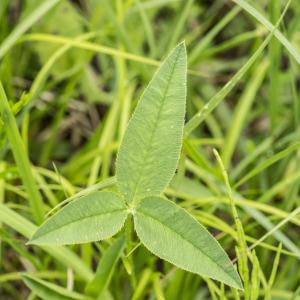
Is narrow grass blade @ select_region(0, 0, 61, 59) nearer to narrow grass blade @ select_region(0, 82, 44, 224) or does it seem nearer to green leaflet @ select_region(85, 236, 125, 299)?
narrow grass blade @ select_region(0, 82, 44, 224)

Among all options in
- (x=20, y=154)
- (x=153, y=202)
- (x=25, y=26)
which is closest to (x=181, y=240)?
(x=153, y=202)

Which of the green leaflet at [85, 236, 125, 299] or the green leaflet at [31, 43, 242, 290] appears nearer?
the green leaflet at [31, 43, 242, 290]

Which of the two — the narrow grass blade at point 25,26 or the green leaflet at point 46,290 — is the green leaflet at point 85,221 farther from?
the narrow grass blade at point 25,26

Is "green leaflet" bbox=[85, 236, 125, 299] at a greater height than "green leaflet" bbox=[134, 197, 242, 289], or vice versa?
"green leaflet" bbox=[134, 197, 242, 289]

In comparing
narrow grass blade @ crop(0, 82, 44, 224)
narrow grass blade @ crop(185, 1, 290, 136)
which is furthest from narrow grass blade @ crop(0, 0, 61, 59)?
narrow grass blade @ crop(185, 1, 290, 136)

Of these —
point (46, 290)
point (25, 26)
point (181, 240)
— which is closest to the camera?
point (181, 240)

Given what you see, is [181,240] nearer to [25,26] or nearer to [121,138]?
[121,138]
